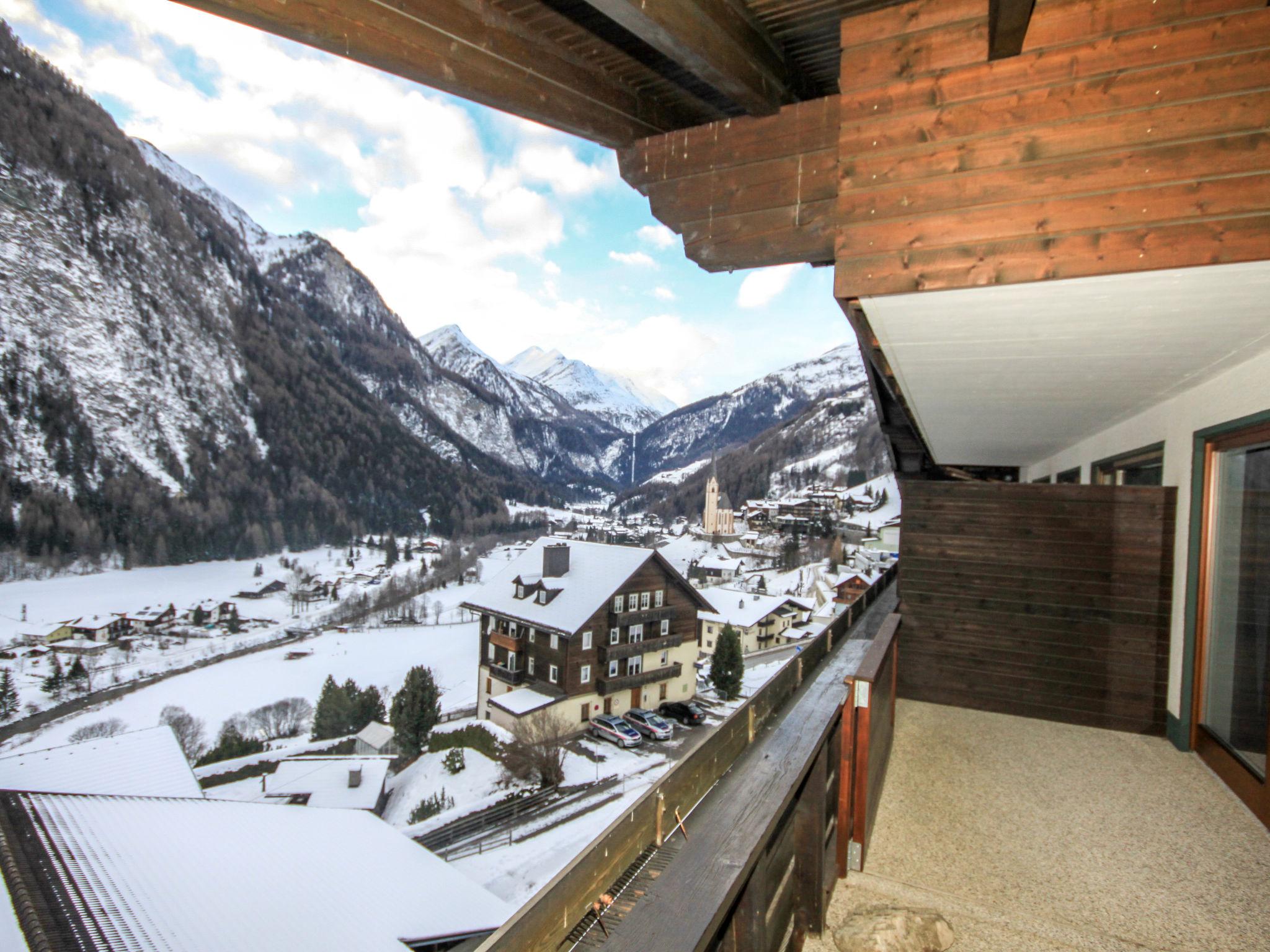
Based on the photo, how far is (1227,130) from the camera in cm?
159

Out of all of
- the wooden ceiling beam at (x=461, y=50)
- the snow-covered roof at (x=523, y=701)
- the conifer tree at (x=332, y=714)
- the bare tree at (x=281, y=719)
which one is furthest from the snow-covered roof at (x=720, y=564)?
the wooden ceiling beam at (x=461, y=50)

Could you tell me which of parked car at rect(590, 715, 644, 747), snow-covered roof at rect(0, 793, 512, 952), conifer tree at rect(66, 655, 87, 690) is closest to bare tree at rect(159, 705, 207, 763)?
conifer tree at rect(66, 655, 87, 690)

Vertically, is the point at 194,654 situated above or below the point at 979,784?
below

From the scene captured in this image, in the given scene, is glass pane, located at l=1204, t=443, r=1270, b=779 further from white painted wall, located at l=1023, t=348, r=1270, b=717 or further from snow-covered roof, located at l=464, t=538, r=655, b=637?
snow-covered roof, located at l=464, t=538, r=655, b=637

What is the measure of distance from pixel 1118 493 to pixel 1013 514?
1.77ft

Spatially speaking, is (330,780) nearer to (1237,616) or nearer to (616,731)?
(616,731)

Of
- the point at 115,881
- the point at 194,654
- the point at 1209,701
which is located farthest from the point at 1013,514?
the point at 194,654

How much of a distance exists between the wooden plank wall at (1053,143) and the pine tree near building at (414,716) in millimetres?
27086

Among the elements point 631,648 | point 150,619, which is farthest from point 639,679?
point 150,619

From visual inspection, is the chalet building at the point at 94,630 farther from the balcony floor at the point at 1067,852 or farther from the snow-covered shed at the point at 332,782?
the balcony floor at the point at 1067,852

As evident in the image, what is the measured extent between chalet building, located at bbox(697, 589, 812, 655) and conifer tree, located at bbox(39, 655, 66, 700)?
129 ft

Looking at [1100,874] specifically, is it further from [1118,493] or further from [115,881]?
[115,881]

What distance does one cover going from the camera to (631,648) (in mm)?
22609

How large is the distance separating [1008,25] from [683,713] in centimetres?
2498
